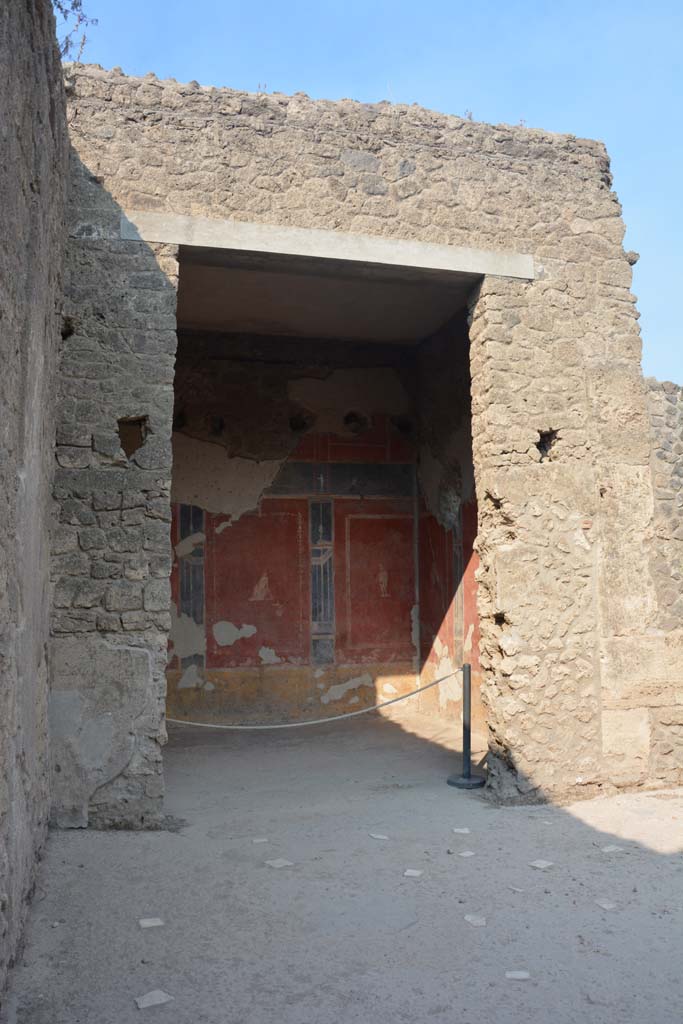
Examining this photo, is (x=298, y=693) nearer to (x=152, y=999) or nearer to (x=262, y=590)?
(x=262, y=590)

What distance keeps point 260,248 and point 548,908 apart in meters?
3.71

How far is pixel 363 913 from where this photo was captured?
3.33 meters

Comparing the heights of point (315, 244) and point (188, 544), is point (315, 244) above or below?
above

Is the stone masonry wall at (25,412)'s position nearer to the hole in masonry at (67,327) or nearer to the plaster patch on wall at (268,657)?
the hole in masonry at (67,327)

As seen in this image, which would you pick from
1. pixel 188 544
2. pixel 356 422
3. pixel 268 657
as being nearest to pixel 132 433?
pixel 188 544

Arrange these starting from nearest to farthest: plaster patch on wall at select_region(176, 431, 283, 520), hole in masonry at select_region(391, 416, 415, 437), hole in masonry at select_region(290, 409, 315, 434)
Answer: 1. plaster patch on wall at select_region(176, 431, 283, 520)
2. hole in masonry at select_region(290, 409, 315, 434)
3. hole in masonry at select_region(391, 416, 415, 437)

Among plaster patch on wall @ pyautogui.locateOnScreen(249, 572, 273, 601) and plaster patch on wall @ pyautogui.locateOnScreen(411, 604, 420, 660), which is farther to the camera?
plaster patch on wall @ pyautogui.locateOnScreen(411, 604, 420, 660)

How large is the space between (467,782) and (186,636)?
11.0 feet

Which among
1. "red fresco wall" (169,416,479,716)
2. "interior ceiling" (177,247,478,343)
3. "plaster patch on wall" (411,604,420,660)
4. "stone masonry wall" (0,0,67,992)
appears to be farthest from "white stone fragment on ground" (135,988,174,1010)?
"plaster patch on wall" (411,604,420,660)

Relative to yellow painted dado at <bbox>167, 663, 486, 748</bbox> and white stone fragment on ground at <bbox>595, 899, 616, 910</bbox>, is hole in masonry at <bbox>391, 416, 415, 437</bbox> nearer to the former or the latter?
yellow painted dado at <bbox>167, 663, 486, 748</bbox>

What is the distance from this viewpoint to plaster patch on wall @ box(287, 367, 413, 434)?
8.23 m

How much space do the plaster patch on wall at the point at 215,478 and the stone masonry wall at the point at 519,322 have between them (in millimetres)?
3187

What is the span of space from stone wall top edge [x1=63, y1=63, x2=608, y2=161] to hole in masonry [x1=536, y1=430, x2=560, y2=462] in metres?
1.90

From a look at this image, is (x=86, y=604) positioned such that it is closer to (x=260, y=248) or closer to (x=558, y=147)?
(x=260, y=248)
